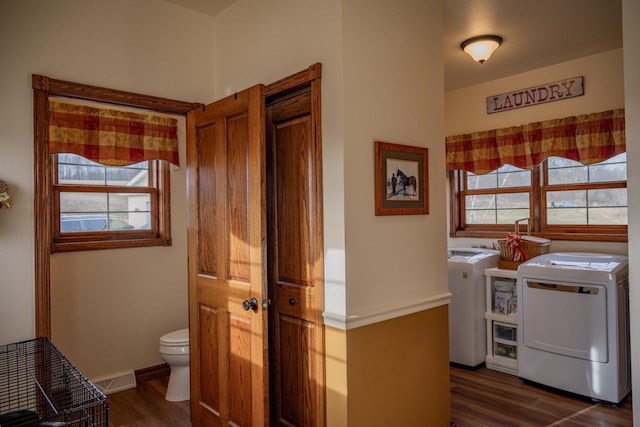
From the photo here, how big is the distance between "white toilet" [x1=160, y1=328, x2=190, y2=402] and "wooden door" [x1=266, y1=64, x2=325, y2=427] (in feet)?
3.04

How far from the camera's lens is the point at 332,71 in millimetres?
2199

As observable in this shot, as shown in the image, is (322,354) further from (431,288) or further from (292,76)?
(292,76)

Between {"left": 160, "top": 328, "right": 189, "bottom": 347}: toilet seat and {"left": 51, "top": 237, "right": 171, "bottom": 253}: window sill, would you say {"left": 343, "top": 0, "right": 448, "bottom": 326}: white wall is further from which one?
{"left": 51, "top": 237, "right": 171, "bottom": 253}: window sill

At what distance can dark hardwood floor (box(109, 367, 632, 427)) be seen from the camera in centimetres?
295

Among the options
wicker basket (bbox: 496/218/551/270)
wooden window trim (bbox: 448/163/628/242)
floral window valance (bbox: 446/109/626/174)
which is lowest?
wicker basket (bbox: 496/218/551/270)

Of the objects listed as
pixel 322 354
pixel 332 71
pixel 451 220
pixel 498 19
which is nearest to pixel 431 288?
pixel 322 354

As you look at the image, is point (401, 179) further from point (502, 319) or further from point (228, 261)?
point (502, 319)

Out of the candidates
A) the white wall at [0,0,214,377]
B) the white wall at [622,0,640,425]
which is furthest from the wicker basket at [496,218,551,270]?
the white wall at [0,0,214,377]

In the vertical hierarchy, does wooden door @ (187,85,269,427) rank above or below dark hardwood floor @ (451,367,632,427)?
above

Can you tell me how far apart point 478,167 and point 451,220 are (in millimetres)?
693

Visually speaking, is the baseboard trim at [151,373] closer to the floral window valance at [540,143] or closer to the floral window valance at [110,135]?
the floral window valance at [110,135]

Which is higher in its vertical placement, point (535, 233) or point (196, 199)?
point (196, 199)

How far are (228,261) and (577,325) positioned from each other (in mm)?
2615

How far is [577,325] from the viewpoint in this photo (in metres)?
3.31
